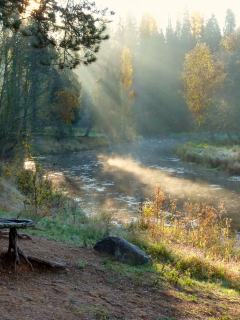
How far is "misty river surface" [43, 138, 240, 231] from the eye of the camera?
14894mm

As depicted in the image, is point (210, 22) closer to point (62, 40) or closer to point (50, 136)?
Result: point (50, 136)

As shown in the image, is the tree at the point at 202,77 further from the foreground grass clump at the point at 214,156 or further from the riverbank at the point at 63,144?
the riverbank at the point at 63,144

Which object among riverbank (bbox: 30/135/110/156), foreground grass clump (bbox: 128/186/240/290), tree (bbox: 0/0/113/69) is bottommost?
foreground grass clump (bbox: 128/186/240/290)

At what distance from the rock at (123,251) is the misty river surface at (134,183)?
3.56 m

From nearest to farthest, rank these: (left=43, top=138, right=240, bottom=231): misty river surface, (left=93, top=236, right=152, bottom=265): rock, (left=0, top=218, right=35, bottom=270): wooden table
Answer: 1. (left=0, top=218, right=35, bottom=270): wooden table
2. (left=93, top=236, right=152, bottom=265): rock
3. (left=43, top=138, right=240, bottom=231): misty river surface

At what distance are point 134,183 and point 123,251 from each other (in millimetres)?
13101

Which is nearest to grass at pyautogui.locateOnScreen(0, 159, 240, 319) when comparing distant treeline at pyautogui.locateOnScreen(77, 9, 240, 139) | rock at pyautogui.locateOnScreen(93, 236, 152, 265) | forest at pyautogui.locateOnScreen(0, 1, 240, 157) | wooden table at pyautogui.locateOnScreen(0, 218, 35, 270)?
rock at pyautogui.locateOnScreen(93, 236, 152, 265)

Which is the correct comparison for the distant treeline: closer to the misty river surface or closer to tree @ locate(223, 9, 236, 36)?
→ tree @ locate(223, 9, 236, 36)

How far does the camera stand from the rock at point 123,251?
676 cm

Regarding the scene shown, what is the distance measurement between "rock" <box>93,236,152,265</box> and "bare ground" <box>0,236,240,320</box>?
0.47 meters

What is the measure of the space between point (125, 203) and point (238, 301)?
9375mm

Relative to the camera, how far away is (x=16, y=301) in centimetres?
419

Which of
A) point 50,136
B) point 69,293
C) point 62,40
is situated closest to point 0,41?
point 62,40

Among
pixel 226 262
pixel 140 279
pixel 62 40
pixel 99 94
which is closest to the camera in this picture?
pixel 140 279
